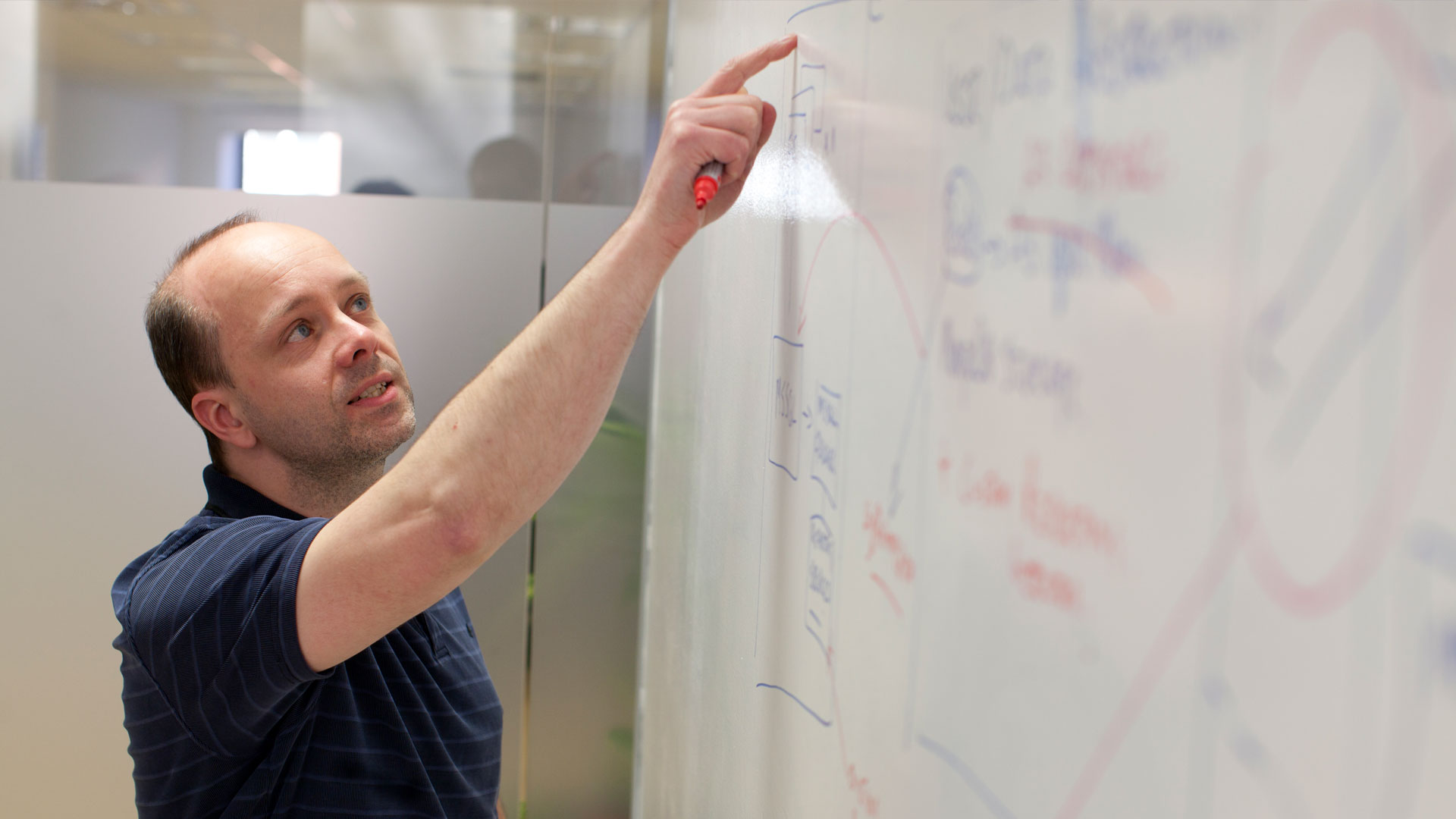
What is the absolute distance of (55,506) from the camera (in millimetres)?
1749

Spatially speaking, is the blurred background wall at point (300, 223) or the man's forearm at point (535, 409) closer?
the man's forearm at point (535, 409)

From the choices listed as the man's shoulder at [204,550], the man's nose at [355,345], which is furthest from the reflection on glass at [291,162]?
the man's shoulder at [204,550]

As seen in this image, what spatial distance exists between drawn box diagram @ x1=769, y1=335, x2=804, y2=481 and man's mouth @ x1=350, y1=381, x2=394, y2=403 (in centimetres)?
52

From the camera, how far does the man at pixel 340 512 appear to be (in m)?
0.73

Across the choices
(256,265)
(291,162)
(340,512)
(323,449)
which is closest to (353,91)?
(291,162)

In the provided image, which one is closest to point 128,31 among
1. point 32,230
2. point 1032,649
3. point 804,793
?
point 32,230

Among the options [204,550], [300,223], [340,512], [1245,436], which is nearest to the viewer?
[1245,436]

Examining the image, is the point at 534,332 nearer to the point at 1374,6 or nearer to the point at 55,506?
the point at 1374,6

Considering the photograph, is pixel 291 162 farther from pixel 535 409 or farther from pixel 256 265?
pixel 535 409

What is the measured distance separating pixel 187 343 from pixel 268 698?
19.6 inches

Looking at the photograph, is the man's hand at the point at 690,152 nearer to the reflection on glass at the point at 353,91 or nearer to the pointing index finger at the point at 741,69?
the pointing index finger at the point at 741,69

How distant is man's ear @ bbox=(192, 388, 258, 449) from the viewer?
42.3 inches

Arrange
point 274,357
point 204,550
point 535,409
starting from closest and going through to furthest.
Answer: point 535,409 < point 204,550 < point 274,357

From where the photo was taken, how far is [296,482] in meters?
1.08
